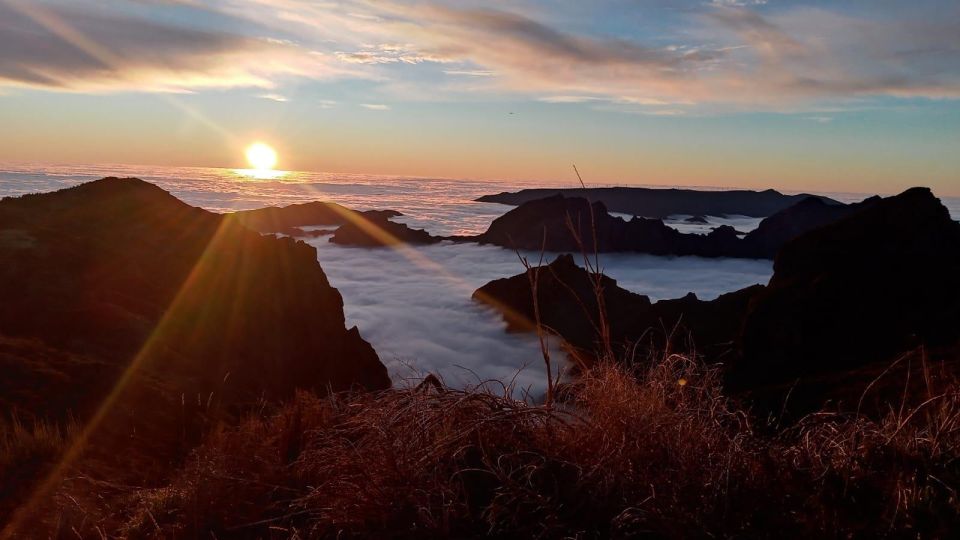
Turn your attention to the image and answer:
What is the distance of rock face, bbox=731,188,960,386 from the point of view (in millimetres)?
17734

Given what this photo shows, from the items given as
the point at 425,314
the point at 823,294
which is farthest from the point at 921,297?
the point at 425,314

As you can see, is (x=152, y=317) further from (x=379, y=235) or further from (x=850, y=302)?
(x=379, y=235)

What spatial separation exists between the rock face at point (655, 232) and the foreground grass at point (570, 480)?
10874cm

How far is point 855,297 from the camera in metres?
19.5

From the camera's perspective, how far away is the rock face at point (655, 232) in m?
117

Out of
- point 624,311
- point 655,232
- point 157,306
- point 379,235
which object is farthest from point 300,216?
point 157,306

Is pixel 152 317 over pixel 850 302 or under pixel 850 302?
under

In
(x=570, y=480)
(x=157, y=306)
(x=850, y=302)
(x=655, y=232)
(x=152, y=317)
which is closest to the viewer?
(x=570, y=480)

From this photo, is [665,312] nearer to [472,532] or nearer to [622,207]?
[472,532]

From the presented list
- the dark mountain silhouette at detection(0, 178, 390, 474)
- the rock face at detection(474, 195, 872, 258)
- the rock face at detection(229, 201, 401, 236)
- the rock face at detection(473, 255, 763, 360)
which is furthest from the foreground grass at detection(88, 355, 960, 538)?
the rock face at detection(229, 201, 401, 236)

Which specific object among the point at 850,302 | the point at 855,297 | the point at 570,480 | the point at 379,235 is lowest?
the point at 379,235

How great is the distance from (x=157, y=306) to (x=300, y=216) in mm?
157833

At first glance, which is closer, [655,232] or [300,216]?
[655,232]

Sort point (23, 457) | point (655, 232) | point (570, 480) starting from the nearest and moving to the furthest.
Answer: point (570, 480)
point (23, 457)
point (655, 232)
